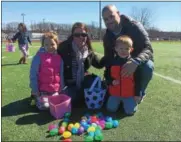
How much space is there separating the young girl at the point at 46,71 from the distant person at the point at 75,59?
0.20 metres

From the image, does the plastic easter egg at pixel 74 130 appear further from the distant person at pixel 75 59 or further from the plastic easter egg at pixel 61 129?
the distant person at pixel 75 59

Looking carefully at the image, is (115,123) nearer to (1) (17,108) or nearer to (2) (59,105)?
(2) (59,105)

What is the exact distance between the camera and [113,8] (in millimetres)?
4516

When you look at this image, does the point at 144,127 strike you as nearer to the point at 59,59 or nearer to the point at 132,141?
the point at 132,141

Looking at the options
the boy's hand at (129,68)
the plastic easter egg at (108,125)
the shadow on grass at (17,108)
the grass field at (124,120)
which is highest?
the boy's hand at (129,68)

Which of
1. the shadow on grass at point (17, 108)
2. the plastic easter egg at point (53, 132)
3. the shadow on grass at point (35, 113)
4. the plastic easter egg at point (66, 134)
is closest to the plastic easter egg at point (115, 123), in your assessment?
the shadow on grass at point (35, 113)

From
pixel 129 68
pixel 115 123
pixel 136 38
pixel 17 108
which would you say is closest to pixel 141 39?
pixel 136 38

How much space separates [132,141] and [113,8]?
6.40 ft

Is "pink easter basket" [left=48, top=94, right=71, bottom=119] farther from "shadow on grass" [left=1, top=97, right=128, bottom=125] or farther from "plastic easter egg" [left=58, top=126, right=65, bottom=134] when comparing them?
"plastic easter egg" [left=58, top=126, right=65, bottom=134]

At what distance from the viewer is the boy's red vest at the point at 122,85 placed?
4438 mm

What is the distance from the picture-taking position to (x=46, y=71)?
4590mm

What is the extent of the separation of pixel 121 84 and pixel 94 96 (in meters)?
0.43

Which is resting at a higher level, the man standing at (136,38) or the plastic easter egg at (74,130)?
the man standing at (136,38)

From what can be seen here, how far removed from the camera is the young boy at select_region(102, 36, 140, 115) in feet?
14.3
